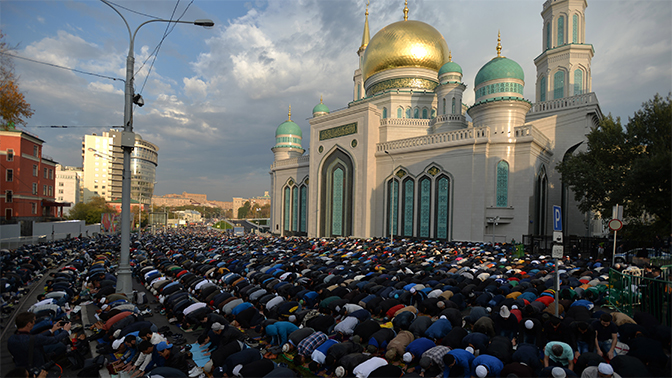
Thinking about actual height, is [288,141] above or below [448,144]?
above

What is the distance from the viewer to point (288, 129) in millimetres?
36719

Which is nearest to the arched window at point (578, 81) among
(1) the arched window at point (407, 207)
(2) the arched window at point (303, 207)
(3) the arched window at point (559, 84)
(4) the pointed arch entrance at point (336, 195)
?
(3) the arched window at point (559, 84)

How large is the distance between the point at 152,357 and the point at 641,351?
22.6 feet

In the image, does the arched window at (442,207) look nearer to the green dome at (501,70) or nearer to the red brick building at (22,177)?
the green dome at (501,70)

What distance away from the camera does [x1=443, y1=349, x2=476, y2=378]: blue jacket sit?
15.4ft

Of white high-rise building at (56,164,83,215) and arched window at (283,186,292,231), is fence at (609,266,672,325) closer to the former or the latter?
arched window at (283,186,292,231)

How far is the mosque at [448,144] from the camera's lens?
1947 cm

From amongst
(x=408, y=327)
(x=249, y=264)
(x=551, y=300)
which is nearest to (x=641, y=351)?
(x=551, y=300)

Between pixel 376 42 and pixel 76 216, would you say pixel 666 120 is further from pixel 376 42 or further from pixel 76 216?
pixel 76 216

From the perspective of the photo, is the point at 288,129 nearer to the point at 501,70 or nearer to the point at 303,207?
the point at 303,207

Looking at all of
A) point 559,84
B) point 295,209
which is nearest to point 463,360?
point 559,84

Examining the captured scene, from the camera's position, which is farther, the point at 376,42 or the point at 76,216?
the point at 76,216

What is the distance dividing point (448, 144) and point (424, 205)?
4.24m

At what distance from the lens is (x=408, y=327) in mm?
6438
